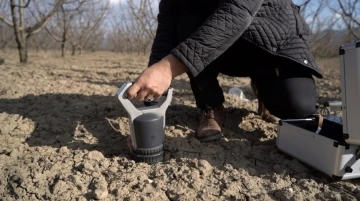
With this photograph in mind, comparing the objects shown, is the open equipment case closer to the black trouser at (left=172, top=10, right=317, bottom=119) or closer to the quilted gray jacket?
the black trouser at (left=172, top=10, right=317, bottom=119)

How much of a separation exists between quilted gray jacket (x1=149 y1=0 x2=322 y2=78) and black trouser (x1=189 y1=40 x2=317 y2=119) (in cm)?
10

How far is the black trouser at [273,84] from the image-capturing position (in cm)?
144

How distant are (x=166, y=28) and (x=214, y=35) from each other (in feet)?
2.03

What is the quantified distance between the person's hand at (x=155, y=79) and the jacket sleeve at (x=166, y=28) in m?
0.54

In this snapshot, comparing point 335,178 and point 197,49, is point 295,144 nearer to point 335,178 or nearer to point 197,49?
point 335,178

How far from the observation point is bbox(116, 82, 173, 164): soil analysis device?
109cm

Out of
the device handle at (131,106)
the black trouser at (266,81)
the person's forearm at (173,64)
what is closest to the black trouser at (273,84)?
the black trouser at (266,81)

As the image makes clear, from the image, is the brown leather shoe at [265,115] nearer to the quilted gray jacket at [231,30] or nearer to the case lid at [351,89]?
the quilted gray jacket at [231,30]

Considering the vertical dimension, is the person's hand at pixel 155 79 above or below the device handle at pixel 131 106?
above

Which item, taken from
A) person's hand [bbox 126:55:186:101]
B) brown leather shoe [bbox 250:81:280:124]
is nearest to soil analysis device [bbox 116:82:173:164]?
person's hand [bbox 126:55:186:101]

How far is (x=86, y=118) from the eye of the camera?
1.67m

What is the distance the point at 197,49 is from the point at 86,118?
0.91 metres

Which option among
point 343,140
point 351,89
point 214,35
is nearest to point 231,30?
point 214,35

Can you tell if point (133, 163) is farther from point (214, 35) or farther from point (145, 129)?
point (214, 35)
